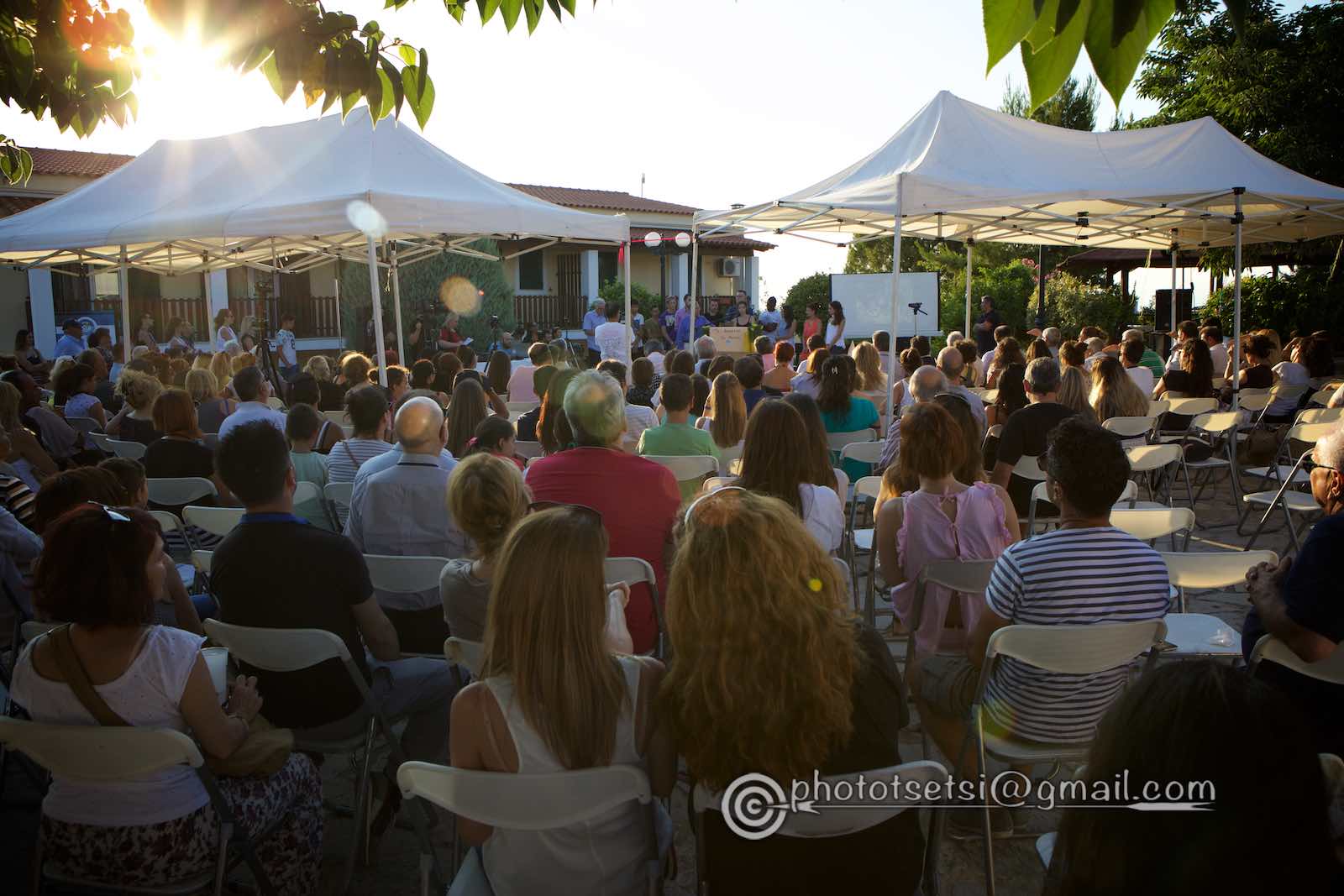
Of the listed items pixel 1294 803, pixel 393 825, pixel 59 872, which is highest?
pixel 1294 803

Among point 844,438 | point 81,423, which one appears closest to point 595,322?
point 81,423

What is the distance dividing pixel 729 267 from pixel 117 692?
1224 inches

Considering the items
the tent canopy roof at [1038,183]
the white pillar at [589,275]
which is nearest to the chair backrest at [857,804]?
the tent canopy roof at [1038,183]

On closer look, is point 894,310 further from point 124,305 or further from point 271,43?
point 124,305

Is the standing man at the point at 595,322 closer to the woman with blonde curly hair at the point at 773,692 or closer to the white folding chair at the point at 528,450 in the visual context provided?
the white folding chair at the point at 528,450

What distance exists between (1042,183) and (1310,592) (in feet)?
22.6

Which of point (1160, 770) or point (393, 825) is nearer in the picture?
point (1160, 770)

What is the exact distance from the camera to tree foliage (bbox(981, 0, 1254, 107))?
Result: 3.45 ft

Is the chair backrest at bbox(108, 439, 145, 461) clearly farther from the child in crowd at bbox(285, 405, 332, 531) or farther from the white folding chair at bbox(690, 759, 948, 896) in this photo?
the white folding chair at bbox(690, 759, 948, 896)

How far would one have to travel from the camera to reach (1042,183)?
864 cm

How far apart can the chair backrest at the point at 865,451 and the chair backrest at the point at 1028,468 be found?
3.10ft

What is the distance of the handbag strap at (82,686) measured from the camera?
235cm

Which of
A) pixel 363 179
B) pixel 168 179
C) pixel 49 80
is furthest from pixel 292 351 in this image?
pixel 49 80

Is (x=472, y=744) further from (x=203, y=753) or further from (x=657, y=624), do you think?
(x=657, y=624)
